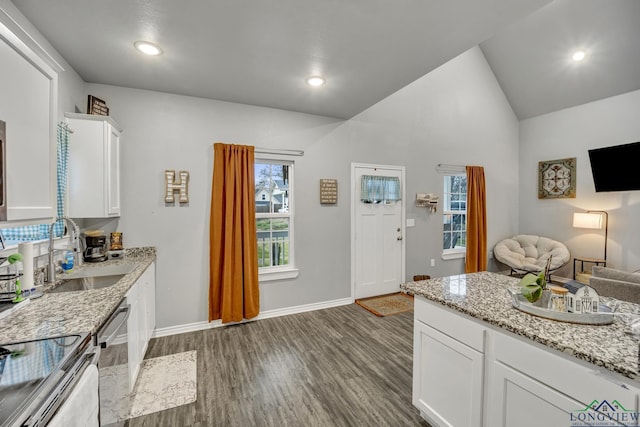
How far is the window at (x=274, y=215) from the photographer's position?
3.62 meters

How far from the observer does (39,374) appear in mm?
923

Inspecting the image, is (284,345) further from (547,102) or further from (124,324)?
(547,102)

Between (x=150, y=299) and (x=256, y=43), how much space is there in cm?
250

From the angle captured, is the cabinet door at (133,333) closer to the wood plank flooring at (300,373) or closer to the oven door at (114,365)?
the oven door at (114,365)

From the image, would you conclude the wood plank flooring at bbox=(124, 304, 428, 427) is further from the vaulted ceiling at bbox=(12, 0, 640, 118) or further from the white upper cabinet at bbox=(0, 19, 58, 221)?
the vaulted ceiling at bbox=(12, 0, 640, 118)

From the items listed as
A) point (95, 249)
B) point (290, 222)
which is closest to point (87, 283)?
point (95, 249)

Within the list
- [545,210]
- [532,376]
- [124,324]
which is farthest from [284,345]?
[545,210]

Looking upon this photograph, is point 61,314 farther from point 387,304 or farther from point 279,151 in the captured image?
point 387,304

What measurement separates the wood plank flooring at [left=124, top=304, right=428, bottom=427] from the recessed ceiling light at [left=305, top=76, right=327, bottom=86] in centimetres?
265

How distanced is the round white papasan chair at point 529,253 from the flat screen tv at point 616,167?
1.11 m

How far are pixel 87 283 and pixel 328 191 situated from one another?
2.68 m

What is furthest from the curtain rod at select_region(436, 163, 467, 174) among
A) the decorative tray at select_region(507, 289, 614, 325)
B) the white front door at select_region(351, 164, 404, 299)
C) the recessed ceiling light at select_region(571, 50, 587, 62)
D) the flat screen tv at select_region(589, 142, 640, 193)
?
the decorative tray at select_region(507, 289, 614, 325)

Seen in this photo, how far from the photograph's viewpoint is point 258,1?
172 cm

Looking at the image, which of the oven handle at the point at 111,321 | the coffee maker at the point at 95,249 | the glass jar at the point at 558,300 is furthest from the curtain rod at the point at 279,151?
the glass jar at the point at 558,300
